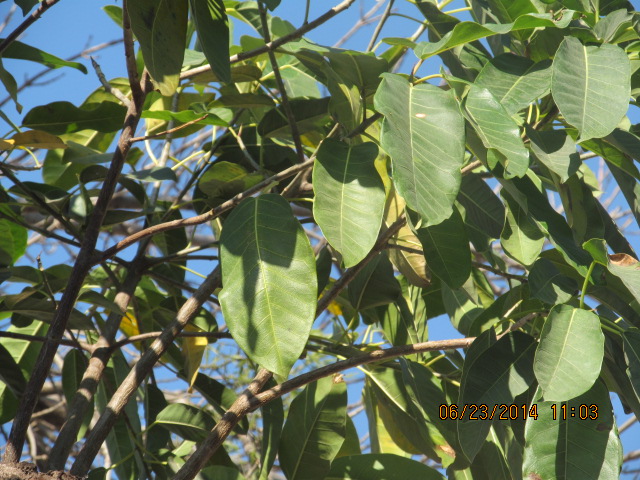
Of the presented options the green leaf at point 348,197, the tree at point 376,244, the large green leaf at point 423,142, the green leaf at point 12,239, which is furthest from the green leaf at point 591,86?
the green leaf at point 12,239

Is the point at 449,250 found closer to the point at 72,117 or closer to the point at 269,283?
the point at 269,283

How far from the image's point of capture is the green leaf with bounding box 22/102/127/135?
3.63ft

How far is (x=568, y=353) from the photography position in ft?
2.41

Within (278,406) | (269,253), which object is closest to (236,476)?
(278,406)

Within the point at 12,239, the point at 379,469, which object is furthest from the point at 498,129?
the point at 12,239

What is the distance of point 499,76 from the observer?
33.9 inches

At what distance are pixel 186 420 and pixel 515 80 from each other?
70 centimetres

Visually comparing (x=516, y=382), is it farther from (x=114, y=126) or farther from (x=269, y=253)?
(x=114, y=126)

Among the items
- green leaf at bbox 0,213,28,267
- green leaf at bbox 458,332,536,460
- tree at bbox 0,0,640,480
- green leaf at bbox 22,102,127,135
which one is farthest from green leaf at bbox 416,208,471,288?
green leaf at bbox 0,213,28,267

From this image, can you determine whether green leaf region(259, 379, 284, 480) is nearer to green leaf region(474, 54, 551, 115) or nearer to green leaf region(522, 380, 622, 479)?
green leaf region(522, 380, 622, 479)

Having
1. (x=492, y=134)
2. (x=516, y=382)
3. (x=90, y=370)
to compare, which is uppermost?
(x=492, y=134)

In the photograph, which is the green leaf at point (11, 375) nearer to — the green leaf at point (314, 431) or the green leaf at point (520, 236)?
the green leaf at point (314, 431)

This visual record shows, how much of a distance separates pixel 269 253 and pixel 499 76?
13.7 inches

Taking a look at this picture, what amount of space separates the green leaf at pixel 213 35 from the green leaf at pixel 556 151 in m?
0.38
